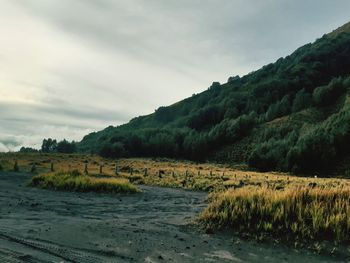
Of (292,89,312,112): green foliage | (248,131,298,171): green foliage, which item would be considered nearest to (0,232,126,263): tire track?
(248,131,298,171): green foliage

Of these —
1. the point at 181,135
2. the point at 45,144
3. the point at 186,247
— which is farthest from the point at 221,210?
the point at 45,144

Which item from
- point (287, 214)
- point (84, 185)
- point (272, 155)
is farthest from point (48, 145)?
point (287, 214)

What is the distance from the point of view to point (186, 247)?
42.0ft

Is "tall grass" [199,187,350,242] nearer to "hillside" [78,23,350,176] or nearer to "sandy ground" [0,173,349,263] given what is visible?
"sandy ground" [0,173,349,263]

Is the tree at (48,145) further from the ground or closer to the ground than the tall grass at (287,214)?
further from the ground

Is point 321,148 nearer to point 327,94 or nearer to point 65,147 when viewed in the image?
point 327,94

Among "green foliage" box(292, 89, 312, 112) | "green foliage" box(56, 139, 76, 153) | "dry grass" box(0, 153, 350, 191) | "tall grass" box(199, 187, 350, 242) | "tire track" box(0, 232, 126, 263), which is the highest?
"green foliage" box(292, 89, 312, 112)

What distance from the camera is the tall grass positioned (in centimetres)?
1444

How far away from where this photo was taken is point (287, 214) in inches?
605

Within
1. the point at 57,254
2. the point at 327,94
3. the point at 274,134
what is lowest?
the point at 57,254

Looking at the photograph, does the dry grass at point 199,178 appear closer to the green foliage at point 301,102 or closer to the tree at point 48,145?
the green foliage at point 301,102

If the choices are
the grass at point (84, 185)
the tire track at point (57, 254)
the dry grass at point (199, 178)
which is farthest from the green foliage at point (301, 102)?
the tire track at point (57, 254)

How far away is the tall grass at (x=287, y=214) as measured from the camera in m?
14.4

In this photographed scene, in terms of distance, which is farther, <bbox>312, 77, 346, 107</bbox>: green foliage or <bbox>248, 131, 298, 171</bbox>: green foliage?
<bbox>312, 77, 346, 107</bbox>: green foliage
